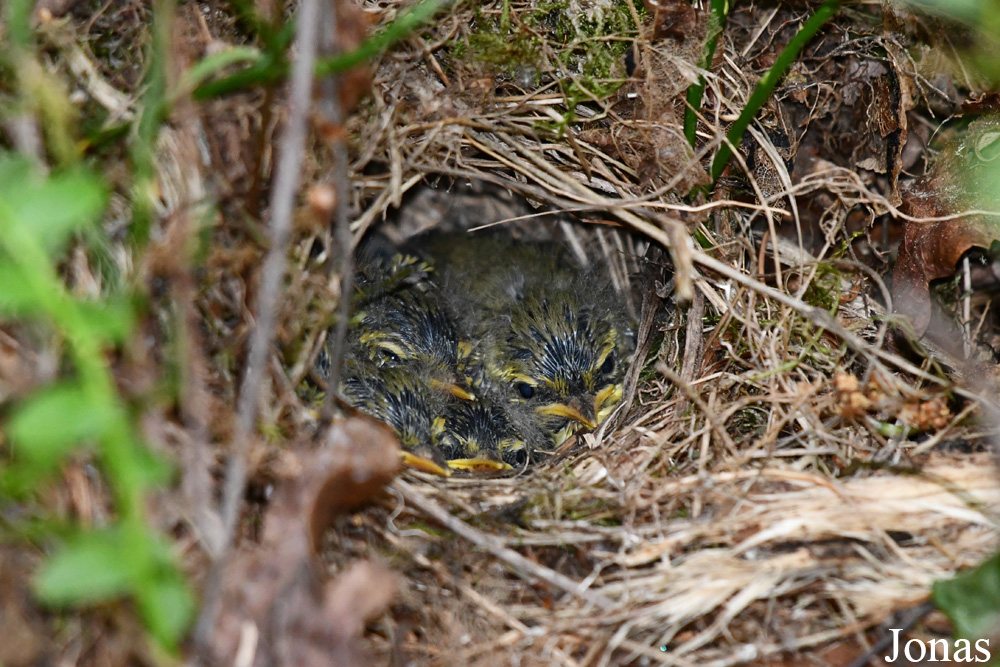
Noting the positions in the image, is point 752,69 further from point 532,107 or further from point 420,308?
point 420,308

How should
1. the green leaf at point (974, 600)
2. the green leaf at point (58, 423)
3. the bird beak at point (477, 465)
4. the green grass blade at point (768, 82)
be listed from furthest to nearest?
the bird beak at point (477, 465) < the green grass blade at point (768, 82) < the green leaf at point (974, 600) < the green leaf at point (58, 423)

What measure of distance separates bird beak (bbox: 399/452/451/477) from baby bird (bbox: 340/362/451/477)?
0.20 ft

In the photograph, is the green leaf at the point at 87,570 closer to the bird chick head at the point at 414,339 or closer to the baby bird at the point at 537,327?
the bird chick head at the point at 414,339

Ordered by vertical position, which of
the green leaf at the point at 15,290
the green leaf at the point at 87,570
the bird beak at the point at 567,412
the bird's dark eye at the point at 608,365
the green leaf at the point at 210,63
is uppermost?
the green leaf at the point at 210,63

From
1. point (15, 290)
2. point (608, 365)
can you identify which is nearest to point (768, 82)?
point (608, 365)

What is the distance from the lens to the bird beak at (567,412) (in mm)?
2996

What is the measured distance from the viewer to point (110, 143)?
1666 mm

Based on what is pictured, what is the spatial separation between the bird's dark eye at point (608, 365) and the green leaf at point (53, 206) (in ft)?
7.62

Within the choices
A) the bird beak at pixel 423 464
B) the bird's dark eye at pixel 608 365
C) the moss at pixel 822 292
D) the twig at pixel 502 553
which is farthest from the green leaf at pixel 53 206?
the bird's dark eye at pixel 608 365

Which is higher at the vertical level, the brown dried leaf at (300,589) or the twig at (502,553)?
the brown dried leaf at (300,589)

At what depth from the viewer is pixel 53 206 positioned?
1106 mm

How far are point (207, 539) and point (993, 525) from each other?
1.57 m

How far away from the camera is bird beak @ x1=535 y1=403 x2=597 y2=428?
2996 mm

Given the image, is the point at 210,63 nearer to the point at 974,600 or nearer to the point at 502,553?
the point at 502,553
